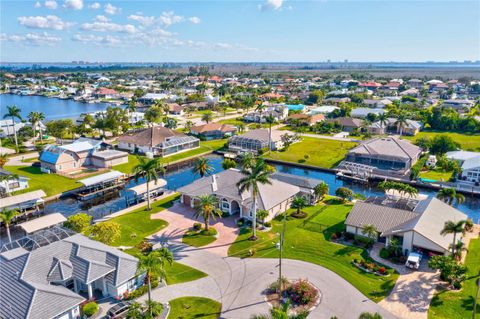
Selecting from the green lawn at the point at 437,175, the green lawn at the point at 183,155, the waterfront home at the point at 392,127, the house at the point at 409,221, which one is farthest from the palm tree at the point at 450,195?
the waterfront home at the point at 392,127

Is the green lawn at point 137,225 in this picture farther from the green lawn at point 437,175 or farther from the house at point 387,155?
the green lawn at point 437,175

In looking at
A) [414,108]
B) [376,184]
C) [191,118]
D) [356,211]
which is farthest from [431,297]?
[414,108]

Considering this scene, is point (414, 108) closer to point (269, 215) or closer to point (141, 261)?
point (269, 215)

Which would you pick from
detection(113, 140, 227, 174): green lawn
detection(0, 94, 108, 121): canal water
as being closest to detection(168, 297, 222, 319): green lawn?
detection(113, 140, 227, 174): green lawn

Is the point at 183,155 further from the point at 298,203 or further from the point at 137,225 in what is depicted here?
the point at 298,203

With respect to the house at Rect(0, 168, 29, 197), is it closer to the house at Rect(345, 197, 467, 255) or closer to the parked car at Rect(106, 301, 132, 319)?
the parked car at Rect(106, 301, 132, 319)
